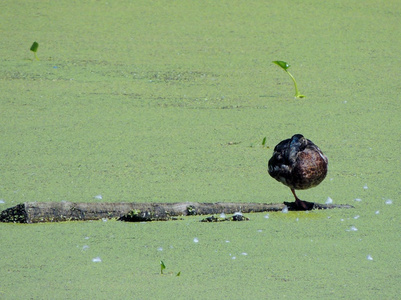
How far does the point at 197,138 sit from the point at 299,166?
0.91 metres

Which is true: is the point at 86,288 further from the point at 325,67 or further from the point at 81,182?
the point at 325,67

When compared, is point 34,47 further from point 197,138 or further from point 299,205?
point 299,205

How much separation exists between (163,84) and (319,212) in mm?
1763

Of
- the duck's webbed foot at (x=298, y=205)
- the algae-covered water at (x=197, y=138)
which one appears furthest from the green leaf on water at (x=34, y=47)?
the duck's webbed foot at (x=298, y=205)

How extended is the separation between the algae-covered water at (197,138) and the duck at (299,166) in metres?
0.12

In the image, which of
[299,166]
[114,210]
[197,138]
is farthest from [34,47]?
[299,166]

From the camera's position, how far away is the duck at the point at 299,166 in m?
2.36

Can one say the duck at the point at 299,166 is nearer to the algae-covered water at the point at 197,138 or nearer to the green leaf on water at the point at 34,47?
the algae-covered water at the point at 197,138

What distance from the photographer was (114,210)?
2.24m

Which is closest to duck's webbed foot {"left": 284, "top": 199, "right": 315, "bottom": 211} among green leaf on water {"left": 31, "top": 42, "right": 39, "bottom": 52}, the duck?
the duck

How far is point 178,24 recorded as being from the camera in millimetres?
4562

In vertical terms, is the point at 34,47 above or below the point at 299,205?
above

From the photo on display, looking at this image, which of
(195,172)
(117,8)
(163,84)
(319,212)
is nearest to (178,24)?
(117,8)

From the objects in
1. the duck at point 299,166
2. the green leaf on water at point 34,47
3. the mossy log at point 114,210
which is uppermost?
the green leaf on water at point 34,47
